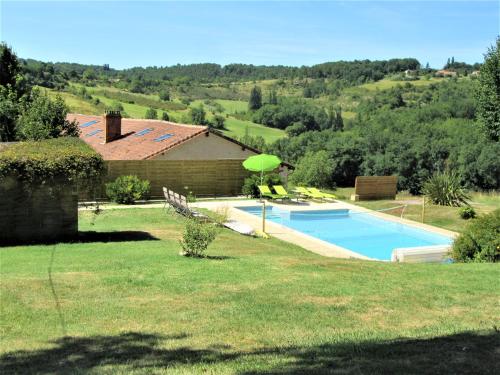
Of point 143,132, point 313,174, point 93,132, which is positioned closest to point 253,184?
point 143,132

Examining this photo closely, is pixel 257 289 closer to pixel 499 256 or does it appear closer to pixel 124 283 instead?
pixel 124 283

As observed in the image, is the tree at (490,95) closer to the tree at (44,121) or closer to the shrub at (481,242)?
the shrub at (481,242)

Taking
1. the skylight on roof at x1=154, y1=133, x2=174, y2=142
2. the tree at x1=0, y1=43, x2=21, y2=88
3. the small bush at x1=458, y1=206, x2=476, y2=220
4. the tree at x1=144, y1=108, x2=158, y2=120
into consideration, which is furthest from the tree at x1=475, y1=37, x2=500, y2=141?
the tree at x1=144, y1=108, x2=158, y2=120

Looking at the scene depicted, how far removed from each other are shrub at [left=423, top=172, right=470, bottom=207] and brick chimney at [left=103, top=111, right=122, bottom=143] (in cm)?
1845

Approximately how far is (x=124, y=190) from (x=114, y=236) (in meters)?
8.78

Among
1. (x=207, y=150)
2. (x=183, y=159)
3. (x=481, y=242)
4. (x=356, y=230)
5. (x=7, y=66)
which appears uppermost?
(x=7, y=66)

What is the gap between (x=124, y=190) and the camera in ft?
77.9

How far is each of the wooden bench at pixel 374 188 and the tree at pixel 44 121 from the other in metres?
14.7

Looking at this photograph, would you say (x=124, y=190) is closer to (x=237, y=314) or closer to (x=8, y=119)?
(x=8, y=119)

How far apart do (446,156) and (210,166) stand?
31478mm

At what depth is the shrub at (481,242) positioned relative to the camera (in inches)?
529

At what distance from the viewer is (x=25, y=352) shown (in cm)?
570

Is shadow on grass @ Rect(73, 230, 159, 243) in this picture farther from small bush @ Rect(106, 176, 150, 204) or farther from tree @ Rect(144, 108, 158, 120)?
tree @ Rect(144, 108, 158, 120)

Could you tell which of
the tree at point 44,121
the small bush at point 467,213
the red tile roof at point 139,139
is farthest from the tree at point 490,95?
the tree at point 44,121
